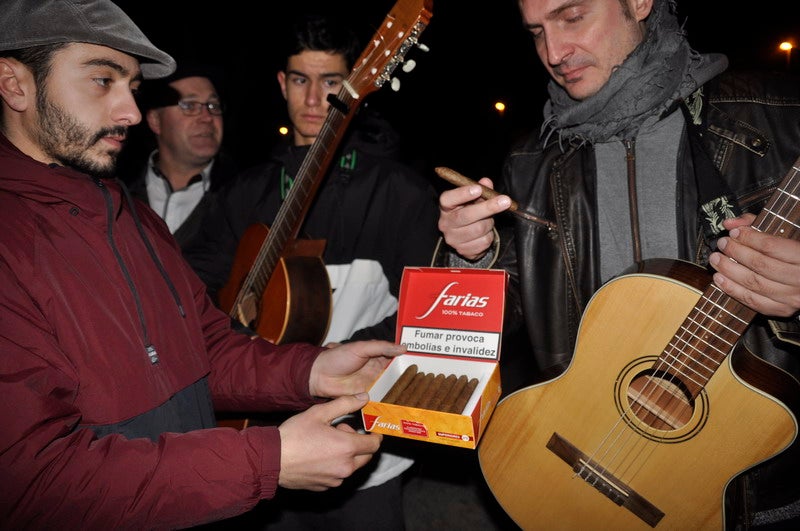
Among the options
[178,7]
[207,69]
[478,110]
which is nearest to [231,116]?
[178,7]

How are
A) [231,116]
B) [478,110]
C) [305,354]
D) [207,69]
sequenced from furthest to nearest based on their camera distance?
[478,110] → [231,116] → [207,69] → [305,354]

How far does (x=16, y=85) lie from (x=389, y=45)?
5.10 feet

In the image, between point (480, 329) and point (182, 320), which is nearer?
point (480, 329)

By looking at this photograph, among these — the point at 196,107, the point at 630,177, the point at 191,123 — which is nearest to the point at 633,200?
the point at 630,177

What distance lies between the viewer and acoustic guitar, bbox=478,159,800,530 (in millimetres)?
1433

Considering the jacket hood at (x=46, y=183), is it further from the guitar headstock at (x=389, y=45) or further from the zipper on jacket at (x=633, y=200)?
the zipper on jacket at (x=633, y=200)

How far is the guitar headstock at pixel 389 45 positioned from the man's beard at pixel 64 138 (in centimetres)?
129

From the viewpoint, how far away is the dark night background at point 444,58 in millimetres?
8680

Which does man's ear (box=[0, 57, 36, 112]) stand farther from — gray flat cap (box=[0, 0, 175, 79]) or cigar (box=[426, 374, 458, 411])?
cigar (box=[426, 374, 458, 411])

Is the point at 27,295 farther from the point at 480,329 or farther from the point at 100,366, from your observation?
the point at 480,329

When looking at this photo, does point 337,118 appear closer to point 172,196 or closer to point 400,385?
point 400,385

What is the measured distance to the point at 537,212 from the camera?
2.09m

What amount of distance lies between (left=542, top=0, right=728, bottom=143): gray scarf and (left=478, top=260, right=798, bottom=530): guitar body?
25.7 inches

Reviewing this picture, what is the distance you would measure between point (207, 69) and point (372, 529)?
158 inches
